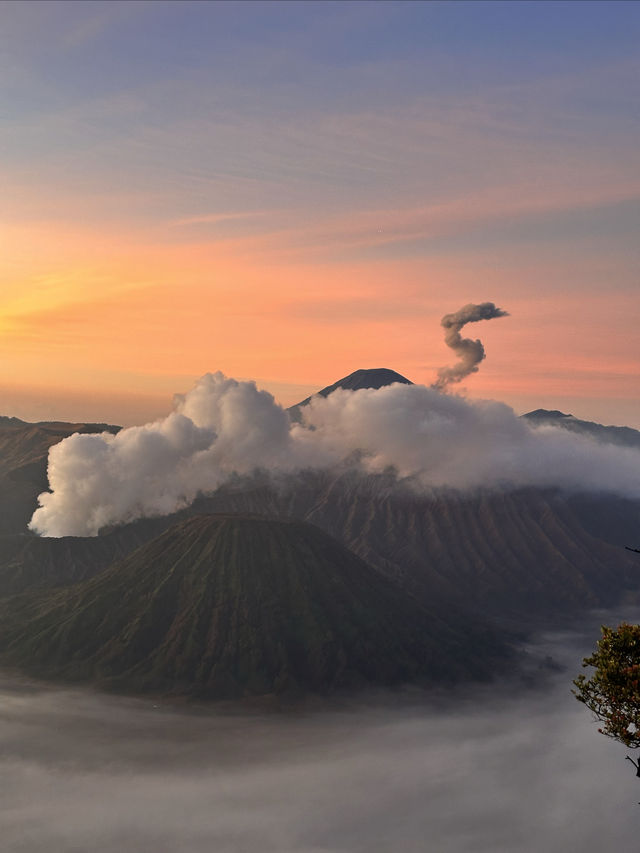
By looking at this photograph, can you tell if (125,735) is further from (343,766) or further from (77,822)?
(343,766)

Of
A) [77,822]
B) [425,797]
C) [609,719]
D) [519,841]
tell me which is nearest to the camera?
[609,719]

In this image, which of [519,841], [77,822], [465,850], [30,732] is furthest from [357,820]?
[30,732]

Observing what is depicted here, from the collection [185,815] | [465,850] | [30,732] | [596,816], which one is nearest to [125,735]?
[30,732]

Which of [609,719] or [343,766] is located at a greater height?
[609,719]

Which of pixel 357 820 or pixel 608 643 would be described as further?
pixel 357 820

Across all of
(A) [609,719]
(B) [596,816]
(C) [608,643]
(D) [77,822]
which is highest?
(C) [608,643]

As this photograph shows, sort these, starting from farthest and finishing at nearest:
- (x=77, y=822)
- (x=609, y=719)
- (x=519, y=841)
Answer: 1. (x=519, y=841)
2. (x=77, y=822)
3. (x=609, y=719)
